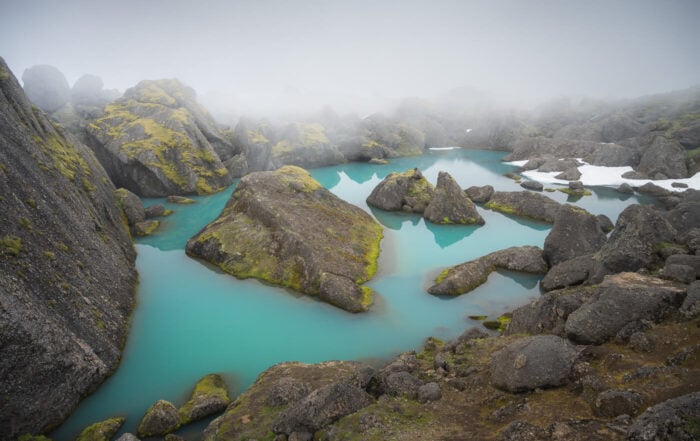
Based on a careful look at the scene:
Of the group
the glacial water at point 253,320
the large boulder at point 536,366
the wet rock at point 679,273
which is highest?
the wet rock at point 679,273

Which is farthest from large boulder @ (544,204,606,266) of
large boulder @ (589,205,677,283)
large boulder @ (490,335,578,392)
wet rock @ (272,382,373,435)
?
wet rock @ (272,382,373,435)


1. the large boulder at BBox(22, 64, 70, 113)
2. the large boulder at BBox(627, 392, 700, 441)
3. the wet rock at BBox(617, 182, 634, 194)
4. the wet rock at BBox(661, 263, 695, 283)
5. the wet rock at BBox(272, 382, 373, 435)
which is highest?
the large boulder at BBox(22, 64, 70, 113)

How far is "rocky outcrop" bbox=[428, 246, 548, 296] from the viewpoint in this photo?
30.8m

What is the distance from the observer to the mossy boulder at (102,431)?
54.8 ft

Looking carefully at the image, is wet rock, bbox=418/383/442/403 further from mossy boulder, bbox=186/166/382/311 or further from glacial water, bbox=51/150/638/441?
mossy boulder, bbox=186/166/382/311

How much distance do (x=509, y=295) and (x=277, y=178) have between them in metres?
30.9

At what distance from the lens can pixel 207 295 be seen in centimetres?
3153

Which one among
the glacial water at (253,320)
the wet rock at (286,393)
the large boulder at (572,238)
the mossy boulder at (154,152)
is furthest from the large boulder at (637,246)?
the mossy boulder at (154,152)

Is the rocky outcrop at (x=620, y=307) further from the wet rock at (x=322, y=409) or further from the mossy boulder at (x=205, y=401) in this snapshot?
the mossy boulder at (x=205, y=401)

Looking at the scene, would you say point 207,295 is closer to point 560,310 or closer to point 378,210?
point 560,310

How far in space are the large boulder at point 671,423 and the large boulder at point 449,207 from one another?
4333 cm

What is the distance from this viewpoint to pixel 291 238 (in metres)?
34.8

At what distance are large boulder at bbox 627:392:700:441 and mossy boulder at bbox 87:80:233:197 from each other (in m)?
73.3

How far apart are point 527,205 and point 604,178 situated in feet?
138
